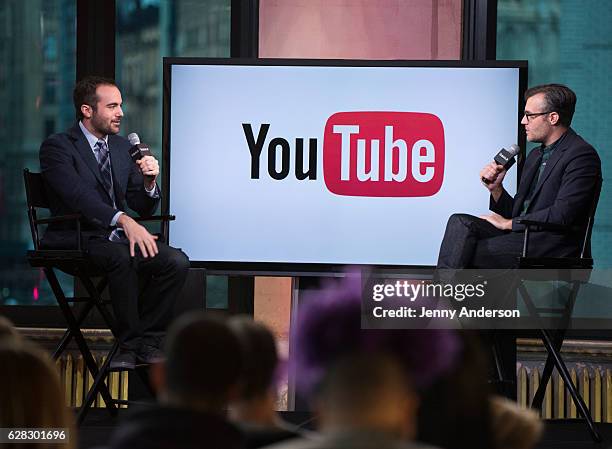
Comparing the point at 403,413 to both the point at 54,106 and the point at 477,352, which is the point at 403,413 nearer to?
the point at 477,352

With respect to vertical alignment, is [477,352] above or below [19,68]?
below

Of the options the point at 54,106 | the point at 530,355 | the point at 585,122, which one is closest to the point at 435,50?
the point at 585,122

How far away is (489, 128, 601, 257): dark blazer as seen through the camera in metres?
4.89

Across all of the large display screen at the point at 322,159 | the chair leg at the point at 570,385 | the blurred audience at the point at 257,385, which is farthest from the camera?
the large display screen at the point at 322,159

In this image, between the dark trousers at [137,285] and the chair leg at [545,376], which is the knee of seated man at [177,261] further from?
the chair leg at [545,376]

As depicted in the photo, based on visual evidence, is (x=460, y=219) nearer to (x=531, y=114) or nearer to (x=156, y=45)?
(x=531, y=114)

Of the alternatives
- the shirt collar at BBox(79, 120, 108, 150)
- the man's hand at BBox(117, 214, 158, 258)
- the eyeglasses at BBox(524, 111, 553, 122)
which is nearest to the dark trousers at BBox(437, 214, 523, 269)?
the eyeglasses at BBox(524, 111, 553, 122)

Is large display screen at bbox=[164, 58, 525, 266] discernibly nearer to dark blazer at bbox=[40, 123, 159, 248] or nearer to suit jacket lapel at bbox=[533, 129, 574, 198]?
dark blazer at bbox=[40, 123, 159, 248]

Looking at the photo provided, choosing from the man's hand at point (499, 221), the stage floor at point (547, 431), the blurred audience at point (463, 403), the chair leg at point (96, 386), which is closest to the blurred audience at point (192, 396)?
the blurred audience at point (463, 403)

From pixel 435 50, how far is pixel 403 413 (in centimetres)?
524

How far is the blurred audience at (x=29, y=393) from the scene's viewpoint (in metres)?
1.58

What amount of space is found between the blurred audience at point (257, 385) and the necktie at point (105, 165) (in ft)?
11.9

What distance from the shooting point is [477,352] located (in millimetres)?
1584

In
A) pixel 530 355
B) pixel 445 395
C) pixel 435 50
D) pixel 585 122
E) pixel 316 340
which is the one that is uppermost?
pixel 435 50
